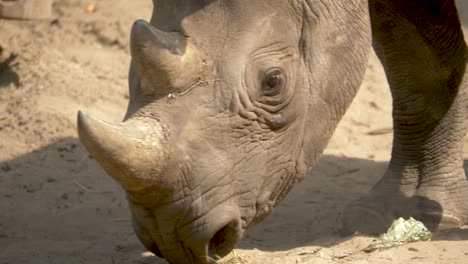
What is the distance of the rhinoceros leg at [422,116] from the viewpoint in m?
5.34

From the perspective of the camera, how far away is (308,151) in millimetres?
4168

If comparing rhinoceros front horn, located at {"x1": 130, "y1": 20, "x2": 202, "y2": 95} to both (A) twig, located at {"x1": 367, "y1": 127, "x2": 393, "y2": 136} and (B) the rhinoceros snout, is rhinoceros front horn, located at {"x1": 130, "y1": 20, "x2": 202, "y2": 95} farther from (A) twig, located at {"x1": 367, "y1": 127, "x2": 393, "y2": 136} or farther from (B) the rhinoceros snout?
(A) twig, located at {"x1": 367, "y1": 127, "x2": 393, "y2": 136}

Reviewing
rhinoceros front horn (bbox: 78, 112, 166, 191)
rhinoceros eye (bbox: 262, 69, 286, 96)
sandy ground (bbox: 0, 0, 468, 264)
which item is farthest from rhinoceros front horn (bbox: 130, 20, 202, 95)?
sandy ground (bbox: 0, 0, 468, 264)

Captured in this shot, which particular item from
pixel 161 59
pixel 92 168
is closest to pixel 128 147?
pixel 161 59

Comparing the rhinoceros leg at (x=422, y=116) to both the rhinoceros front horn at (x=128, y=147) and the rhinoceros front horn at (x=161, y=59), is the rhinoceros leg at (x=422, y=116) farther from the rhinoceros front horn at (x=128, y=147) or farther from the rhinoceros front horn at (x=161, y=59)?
the rhinoceros front horn at (x=128, y=147)

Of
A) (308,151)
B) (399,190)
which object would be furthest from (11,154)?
(308,151)

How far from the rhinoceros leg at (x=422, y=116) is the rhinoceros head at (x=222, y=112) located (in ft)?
3.84

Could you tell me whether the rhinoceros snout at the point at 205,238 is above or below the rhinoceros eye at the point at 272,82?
below

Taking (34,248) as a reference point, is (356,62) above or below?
above

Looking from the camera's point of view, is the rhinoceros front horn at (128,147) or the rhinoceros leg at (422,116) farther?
the rhinoceros leg at (422,116)

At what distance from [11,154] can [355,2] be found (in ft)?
10.4

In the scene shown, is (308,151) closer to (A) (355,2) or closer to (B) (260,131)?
(B) (260,131)

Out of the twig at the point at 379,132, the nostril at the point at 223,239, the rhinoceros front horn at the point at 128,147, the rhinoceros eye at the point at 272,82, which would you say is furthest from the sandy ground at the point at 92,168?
the rhinoceros front horn at the point at 128,147

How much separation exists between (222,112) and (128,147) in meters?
0.49
